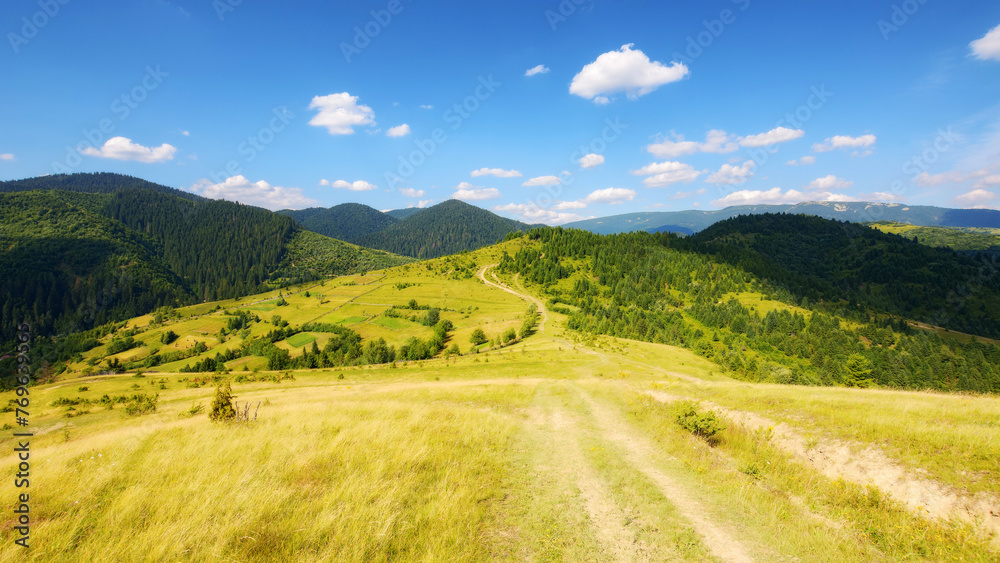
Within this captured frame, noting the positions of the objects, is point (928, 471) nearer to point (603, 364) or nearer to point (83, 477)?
point (83, 477)

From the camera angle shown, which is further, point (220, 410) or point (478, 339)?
point (478, 339)

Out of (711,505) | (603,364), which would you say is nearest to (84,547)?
(711,505)

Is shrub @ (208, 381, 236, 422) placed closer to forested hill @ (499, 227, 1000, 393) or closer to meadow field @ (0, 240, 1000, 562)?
meadow field @ (0, 240, 1000, 562)

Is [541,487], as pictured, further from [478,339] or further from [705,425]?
[478,339]

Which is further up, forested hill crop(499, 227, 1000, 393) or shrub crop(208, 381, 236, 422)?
shrub crop(208, 381, 236, 422)

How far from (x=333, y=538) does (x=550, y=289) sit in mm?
170491

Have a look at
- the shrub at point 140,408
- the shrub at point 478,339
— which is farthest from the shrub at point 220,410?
the shrub at point 478,339

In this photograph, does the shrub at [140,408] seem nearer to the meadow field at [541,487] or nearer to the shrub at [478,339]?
the meadow field at [541,487]

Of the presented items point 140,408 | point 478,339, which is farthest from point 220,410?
point 478,339

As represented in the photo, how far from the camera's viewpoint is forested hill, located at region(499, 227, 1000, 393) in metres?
108

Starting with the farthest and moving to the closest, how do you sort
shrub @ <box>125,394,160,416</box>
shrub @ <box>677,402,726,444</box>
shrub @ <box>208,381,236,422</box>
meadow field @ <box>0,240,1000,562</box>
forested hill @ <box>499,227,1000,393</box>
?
forested hill @ <box>499,227,1000,393</box>, shrub @ <box>125,394,160,416</box>, shrub @ <box>208,381,236,422</box>, shrub @ <box>677,402,726,444</box>, meadow field @ <box>0,240,1000,562</box>

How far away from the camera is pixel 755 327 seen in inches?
5349

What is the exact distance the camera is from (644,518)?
9.30 meters

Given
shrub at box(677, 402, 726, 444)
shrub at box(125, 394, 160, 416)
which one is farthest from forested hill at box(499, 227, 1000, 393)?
shrub at box(125, 394, 160, 416)
